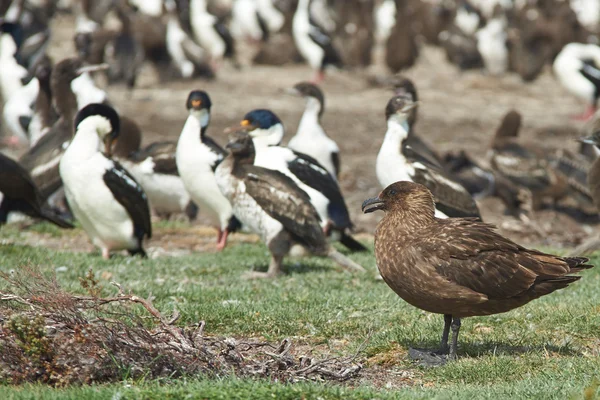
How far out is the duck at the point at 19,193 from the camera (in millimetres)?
12539

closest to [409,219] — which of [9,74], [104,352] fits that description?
[104,352]

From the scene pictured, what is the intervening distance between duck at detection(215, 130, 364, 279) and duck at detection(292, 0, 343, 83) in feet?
66.4

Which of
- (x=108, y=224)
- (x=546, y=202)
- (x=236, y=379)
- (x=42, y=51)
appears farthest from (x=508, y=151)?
(x=236, y=379)

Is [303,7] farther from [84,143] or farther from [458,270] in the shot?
[458,270]

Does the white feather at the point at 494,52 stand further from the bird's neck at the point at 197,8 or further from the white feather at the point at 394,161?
the white feather at the point at 394,161

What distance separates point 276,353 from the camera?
6.81m

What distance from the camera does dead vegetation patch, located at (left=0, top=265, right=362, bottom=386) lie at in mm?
6488

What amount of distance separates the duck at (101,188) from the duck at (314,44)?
1961 cm

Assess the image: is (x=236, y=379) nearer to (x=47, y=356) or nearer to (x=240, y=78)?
(x=47, y=356)

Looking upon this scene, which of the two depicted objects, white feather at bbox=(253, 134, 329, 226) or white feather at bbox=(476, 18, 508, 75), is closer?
white feather at bbox=(253, 134, 329, 226)

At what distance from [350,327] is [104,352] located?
98.2 inches

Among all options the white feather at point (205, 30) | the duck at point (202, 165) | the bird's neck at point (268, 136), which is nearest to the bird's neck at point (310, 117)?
the bird's neck at point (268, 136)

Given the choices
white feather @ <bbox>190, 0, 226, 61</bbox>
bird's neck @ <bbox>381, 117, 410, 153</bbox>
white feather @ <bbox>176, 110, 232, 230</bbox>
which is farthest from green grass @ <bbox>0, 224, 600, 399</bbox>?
white feather @ <bbox>190, 0, 226, 61</bbox>

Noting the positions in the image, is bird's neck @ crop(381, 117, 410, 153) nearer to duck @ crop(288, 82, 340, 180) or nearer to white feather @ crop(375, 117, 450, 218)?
white feather @ crop(375, 117, 450, 218)
